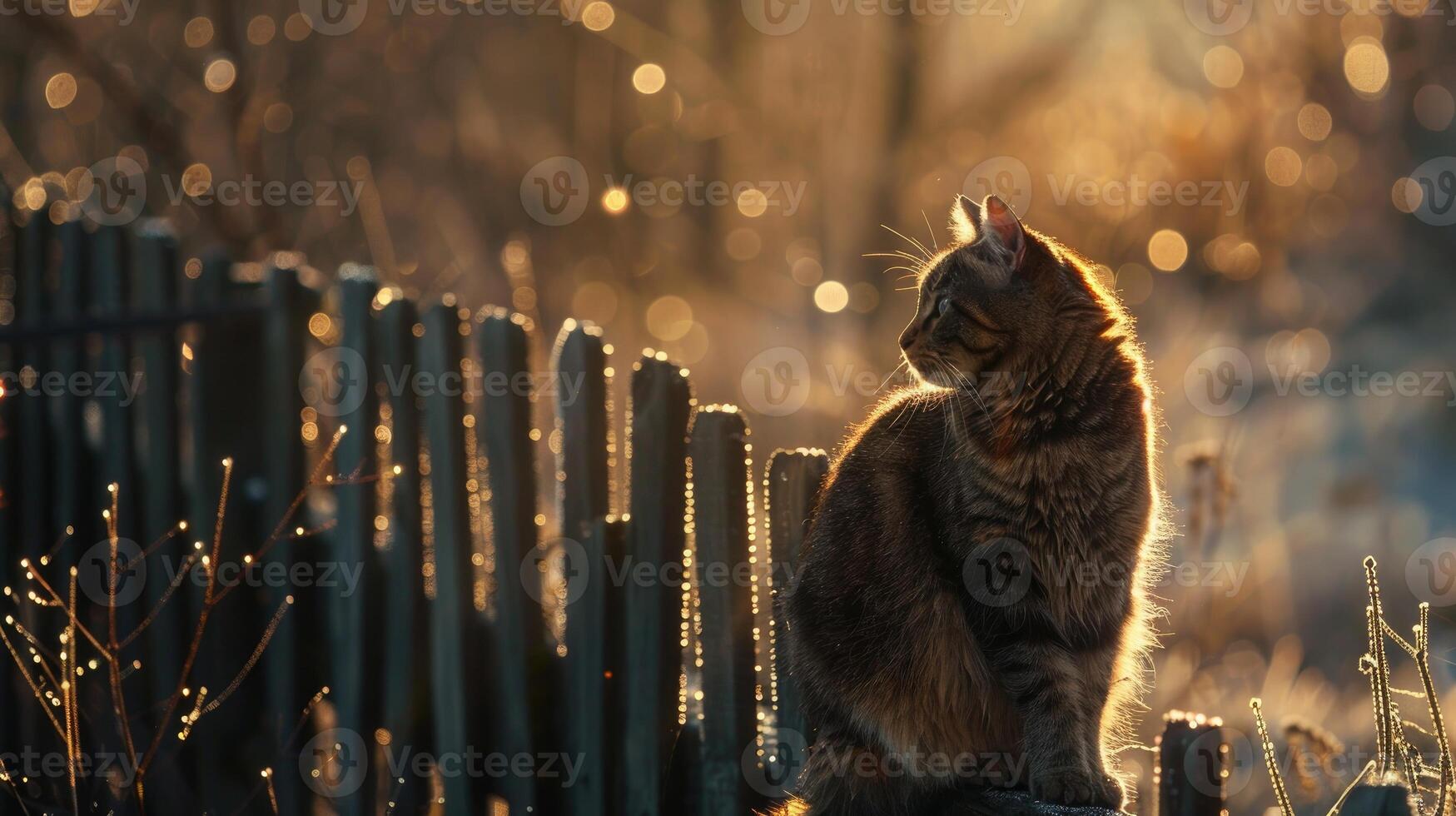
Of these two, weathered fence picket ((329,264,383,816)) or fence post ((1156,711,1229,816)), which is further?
weathered fence picket ((329,264,383,816))

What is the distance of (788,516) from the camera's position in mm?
2963

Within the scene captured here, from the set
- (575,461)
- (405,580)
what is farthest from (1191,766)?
(405,580)

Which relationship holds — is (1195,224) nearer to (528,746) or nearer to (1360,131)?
(1360,131)

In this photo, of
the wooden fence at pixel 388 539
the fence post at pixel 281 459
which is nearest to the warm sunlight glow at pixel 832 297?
the wooden fence at pixel 388 539

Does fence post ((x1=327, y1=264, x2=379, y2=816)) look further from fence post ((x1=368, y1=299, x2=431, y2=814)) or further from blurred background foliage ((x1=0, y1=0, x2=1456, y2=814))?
blurred background foliage ((x1=0, y1=0, x2=1456, y2=814))

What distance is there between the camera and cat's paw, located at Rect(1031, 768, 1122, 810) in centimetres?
236

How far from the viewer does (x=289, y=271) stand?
3863mm

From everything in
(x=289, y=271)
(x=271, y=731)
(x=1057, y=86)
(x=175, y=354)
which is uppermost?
(x=1057, y=86)

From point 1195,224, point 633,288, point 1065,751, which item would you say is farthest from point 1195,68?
point 1065,751

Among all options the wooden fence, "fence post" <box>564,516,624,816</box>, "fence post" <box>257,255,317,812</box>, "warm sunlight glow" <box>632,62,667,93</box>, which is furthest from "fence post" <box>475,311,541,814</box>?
"warm sunlight glow" <box>632,62,667,93</box>

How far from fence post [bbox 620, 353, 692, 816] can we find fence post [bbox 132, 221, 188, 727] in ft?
5.88

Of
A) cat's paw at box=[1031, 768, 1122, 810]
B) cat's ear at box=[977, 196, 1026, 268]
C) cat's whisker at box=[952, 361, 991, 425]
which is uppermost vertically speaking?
cat's ear at box=[977, 196, 1026, 268]

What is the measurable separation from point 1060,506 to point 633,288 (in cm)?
731

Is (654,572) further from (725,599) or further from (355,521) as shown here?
(355,521)
